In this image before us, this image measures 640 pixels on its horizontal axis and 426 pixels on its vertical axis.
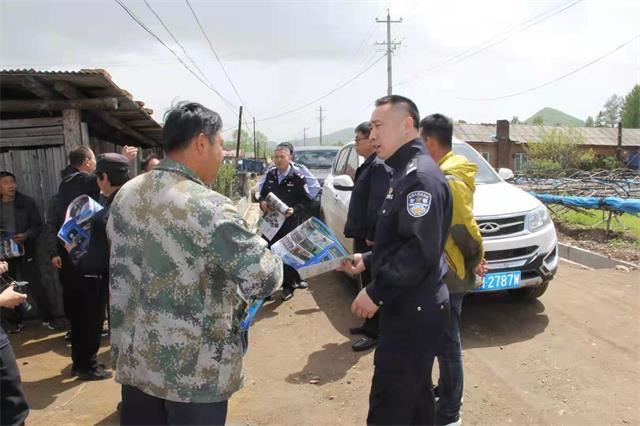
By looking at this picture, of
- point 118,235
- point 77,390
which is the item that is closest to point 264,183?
point 77,390

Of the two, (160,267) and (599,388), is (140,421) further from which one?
(599,388)

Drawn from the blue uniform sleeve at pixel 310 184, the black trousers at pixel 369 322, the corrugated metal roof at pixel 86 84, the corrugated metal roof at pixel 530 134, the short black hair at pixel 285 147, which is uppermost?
the corrugated metal roof at pixel 530 134

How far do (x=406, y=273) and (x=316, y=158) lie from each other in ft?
30.8

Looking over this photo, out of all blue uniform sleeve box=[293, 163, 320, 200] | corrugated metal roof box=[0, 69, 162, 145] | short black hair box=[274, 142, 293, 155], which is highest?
corrugated metal roof box=[0, 69, 162, 145]

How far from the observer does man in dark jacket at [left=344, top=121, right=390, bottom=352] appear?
4.12 meters

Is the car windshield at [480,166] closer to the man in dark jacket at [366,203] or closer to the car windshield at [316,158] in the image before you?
the man in dark jacket at [366,203]

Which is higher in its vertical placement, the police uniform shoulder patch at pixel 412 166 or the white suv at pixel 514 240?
the police uniform shoulder patch at pixel 412 166

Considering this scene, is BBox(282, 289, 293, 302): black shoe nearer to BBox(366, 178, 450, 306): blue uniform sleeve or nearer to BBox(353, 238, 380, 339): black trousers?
BBox(353, 238, 380, 339): black trousers

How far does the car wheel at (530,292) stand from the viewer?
→ 5031 millimetres

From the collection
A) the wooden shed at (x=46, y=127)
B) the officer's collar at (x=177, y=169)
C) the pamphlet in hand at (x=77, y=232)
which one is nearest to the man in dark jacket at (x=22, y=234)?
the wooden shed at (x=46, y=127)

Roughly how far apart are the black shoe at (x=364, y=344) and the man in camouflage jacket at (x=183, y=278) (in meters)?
2.65

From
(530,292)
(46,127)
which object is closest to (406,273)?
(530,292)

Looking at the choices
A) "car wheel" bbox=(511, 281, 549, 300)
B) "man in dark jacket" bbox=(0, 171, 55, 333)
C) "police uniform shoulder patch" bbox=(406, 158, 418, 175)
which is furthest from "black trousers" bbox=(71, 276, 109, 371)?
"car wheel" bbox=(511, 281, 549, 300)

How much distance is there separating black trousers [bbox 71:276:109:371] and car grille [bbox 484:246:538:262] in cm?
339
